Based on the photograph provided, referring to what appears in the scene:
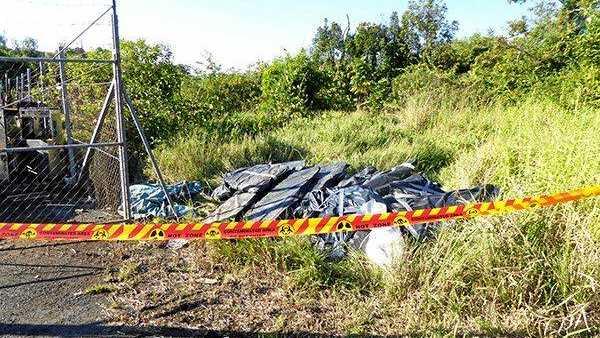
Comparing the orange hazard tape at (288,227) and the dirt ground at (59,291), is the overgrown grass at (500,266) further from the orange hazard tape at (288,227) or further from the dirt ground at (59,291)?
the dirt ground at (59,291)

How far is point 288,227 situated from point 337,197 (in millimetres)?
1451

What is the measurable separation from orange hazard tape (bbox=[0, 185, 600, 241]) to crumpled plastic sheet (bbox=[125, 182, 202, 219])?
2026mm

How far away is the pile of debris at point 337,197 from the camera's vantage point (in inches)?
163

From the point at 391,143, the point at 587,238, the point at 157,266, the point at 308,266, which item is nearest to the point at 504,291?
the point at 587,238

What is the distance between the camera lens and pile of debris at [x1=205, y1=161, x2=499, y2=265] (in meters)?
4.14

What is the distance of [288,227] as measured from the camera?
3.53 meters

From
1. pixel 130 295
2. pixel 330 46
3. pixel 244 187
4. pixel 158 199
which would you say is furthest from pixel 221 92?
pixel 130 295

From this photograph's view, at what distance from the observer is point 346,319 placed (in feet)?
11.1

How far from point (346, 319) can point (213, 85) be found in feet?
39.0

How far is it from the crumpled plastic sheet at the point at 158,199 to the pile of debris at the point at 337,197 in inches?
19.2

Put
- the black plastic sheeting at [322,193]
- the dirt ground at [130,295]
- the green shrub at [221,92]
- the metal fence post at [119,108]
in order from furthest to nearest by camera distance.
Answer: the green shrub at [221,92]
the metal fence post at [119,108]
the black plastic sheeting at [322,193]
the dirt ground at [130,295]

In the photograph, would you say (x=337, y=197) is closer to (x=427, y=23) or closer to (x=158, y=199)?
(x=158, y=199)

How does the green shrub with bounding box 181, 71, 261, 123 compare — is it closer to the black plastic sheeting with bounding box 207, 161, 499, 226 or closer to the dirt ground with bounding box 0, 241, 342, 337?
the black plastic sheeting with bounding box 207, 161, 499, 226

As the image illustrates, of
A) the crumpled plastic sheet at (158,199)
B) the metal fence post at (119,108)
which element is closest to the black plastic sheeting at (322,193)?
the crumpled plastic sheet at (158,199)
